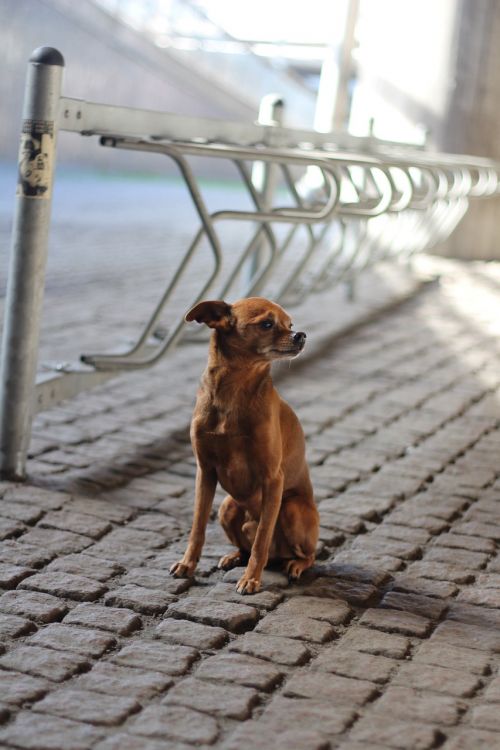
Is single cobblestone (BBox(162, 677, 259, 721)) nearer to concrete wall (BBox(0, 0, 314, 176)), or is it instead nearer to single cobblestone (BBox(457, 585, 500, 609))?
single cobblestone (BBox(457, 585, 500, 609))

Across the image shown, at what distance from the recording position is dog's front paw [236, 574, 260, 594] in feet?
11.0

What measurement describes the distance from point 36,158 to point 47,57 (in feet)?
1.14

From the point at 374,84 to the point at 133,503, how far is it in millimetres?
9878

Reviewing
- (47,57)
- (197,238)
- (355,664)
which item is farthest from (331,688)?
(197,238)

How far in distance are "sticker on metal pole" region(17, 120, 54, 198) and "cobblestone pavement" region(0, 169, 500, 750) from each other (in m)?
1.07

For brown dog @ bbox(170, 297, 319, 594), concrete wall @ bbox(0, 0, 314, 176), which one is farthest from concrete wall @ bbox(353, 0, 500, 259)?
brown dog @ bbox(170, 297, 319, 594)

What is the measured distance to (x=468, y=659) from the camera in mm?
3020

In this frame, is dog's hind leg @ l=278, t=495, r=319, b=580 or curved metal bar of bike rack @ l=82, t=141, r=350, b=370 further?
curved metal bar of bike rack @ l=82, t=141, r=350, b=370

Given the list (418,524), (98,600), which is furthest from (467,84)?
(98,600)

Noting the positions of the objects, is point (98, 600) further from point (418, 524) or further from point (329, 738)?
point (418, 524)

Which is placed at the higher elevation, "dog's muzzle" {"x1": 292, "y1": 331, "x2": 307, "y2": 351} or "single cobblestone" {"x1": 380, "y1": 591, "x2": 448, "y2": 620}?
"dog's muzzle" {"x1": 292, "y1": 331, "x2": 307, "y2": 351}

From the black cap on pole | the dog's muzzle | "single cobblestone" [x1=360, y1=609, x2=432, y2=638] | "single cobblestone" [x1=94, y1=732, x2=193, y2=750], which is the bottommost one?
"single cobblestone" [x1=94, y1=732, x2=193, y2=750]

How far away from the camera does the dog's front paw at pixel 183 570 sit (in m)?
3.47

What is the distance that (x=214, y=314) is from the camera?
3.33m
